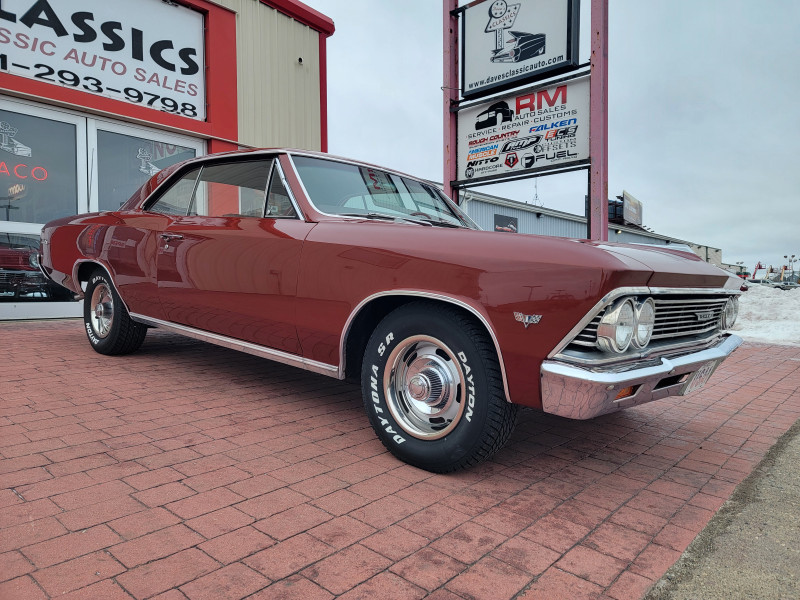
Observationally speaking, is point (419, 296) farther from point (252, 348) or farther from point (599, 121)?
point (599, 121)

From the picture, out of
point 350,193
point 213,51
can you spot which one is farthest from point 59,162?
point 350,193

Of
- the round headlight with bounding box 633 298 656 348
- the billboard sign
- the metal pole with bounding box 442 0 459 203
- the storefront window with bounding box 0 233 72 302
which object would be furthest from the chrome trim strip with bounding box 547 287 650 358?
the billboard sign

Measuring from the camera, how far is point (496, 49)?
7.44m

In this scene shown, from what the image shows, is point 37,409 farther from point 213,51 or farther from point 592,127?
point 213,51

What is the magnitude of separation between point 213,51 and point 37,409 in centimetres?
723

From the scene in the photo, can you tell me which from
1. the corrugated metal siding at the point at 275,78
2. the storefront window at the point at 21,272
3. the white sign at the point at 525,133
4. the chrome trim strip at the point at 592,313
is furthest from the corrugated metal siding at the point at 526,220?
the chrome trim strip at the point at 592,313

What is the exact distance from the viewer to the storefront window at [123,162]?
7.61m

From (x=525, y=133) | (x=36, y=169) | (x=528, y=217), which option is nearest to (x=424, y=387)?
(x=525, y=133)

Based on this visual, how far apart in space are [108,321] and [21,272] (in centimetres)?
324

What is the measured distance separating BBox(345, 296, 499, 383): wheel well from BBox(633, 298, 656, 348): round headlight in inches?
36.0

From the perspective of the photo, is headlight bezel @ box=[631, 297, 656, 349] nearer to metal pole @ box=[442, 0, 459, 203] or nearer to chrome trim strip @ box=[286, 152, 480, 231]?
chrome trim strip @ box=[286, 152, 480, 231]

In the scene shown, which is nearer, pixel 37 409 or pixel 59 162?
pixel 37 409

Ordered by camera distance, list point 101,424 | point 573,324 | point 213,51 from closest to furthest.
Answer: point 573,324 → point 101,424 → point 213,51

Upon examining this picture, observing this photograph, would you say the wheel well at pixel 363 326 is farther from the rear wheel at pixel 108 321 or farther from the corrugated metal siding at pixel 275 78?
the corrugated metal siding at pixel 275 78
